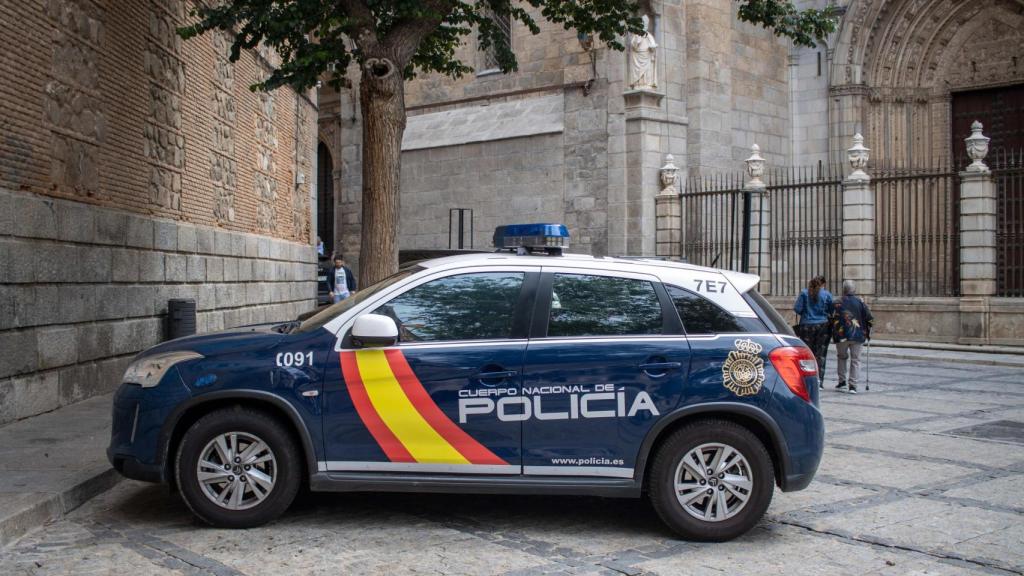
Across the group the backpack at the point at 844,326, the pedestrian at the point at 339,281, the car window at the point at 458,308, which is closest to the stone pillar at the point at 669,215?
the pedestrian at the point at 339,281

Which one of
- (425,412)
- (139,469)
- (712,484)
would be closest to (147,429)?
(139,469)

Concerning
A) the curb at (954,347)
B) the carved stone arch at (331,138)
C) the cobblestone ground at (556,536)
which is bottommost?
the cobblestone ground at (556,536)

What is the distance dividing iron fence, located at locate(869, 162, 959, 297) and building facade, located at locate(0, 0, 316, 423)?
1276 centimetres

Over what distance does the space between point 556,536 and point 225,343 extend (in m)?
2.31

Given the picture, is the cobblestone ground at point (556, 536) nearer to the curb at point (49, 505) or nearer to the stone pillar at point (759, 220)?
the curb at point (49, 505)

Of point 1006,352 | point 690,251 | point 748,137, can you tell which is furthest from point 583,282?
point 748,137

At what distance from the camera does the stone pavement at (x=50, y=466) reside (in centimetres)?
621

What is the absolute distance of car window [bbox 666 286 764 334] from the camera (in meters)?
6.17

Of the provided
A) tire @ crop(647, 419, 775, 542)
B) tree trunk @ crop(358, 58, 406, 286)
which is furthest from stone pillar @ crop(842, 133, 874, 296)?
tire @ crop(647, 419, 775, 542)

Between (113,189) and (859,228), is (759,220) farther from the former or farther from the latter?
(113,189)

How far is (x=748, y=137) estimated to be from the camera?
26.7 m

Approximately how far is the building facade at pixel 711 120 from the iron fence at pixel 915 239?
0.14 meters

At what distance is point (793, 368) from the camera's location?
6070 millimetres

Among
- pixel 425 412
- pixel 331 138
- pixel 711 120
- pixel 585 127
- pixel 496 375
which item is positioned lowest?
pixel 425 412
